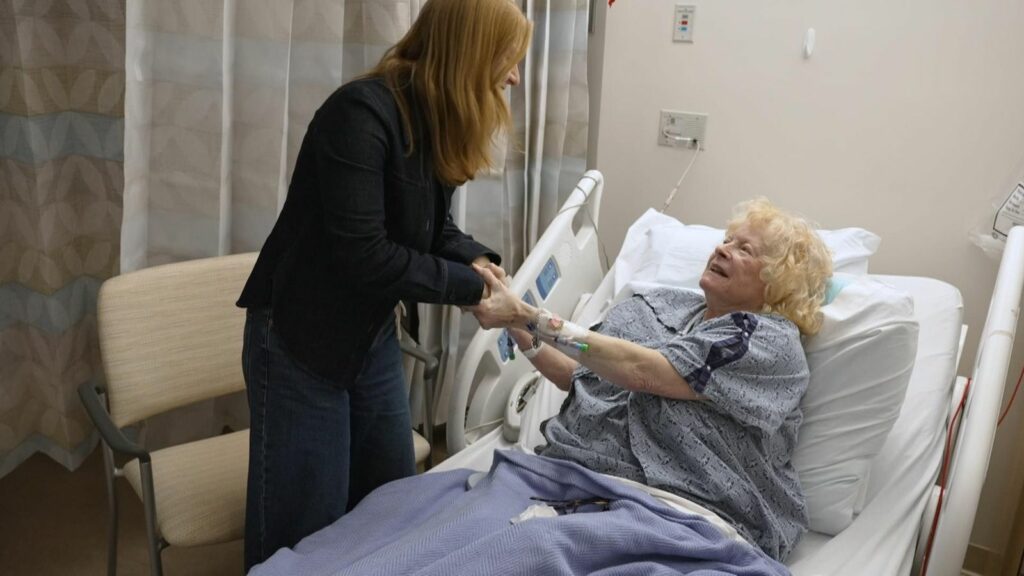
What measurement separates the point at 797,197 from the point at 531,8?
104cm

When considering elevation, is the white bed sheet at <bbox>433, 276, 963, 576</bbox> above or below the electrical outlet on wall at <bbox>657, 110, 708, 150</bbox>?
below

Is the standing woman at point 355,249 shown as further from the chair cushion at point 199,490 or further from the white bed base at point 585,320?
the white bed base at point 585,320

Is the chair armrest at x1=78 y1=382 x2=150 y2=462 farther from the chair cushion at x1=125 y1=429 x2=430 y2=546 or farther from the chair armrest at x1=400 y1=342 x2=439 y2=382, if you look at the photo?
the chair armrest at x1=400 y1=342 x2=439 y2=382

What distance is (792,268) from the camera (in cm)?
177

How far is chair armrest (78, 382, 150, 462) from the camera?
166 cm

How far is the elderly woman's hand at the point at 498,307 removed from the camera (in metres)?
1.66

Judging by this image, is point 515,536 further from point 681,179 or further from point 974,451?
point 681,179

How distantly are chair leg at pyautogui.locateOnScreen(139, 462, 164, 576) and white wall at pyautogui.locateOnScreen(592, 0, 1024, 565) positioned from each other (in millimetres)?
1829

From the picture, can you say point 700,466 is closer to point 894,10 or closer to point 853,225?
point 853,225

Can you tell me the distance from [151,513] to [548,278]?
1.12 metres

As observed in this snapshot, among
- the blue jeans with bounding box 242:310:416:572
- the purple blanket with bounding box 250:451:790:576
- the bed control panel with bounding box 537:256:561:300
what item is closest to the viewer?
the purple blanket with bounding box 250:451:790:576

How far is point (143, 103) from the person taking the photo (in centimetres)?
197

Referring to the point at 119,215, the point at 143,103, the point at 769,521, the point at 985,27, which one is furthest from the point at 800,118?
the point at 119,215

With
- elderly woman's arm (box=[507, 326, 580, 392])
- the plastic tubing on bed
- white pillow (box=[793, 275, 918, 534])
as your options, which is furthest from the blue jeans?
the plastic tubing on bed
